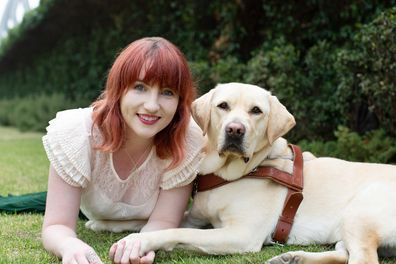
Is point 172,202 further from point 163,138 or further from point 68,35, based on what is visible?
point 68,35

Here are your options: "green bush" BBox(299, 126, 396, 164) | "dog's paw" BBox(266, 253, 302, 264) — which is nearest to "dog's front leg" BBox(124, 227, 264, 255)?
"dog's paw" BBox(266, 253, 302, 264)

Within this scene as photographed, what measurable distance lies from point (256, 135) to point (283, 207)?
0.46 meters

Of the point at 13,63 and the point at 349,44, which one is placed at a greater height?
the point at 349,44

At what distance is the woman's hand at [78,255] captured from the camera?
269cm

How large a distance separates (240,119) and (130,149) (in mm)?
743

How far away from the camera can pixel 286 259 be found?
2.77 metres

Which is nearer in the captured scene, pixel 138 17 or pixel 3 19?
pixel 138 17

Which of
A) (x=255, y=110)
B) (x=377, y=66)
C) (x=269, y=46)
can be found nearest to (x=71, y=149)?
(x=255, y=110)

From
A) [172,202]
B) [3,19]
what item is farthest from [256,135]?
[3,19]

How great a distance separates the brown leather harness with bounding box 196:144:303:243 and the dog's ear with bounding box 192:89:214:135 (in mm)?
312

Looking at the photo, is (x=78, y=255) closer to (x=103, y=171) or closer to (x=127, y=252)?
(x=127, y=252)

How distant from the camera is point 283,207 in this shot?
332 centimetres

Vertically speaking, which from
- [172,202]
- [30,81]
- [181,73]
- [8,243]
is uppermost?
[181,73]

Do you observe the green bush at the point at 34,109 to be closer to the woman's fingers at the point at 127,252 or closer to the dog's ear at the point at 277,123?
the dog's ear at the point at 277,123
